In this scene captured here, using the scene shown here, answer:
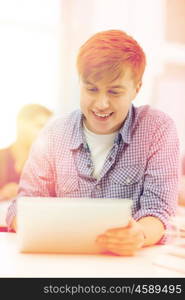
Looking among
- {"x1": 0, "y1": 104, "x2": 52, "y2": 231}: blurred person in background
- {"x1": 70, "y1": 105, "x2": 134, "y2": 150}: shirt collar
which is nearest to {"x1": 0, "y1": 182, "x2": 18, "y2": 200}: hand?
{"x1": 0, "y1": 104, "x2": 52, "y2": 231}: blurred person in background

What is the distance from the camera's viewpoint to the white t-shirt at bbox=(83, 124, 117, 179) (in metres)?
1.53

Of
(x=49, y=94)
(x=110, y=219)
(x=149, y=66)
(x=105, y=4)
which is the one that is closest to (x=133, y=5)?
(x=105, y=4)

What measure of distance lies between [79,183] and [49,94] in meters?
0.34

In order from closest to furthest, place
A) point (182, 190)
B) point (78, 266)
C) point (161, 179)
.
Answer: point (78, 266), point (161, 179), point (182, 190)

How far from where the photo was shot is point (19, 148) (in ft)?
5.31

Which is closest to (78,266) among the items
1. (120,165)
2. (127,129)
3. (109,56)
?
(120,165)

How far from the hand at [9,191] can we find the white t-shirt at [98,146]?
0.91 ft

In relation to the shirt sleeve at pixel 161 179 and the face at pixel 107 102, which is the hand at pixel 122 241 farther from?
the face at pixel 107 102

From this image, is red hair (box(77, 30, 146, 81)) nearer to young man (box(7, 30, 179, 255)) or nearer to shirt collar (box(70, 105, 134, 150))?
young man (box(7, 30, 179, 255))

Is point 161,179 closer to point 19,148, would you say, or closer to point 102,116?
point 102,116

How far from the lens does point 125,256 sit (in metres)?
1.27

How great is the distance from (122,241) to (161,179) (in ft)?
1.01

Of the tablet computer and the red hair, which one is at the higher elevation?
the red hair

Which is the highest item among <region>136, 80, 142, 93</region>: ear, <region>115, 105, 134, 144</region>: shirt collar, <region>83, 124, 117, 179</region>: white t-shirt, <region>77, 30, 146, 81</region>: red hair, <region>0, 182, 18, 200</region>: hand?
<region>77, 30, 146, 81</region>: red hair
